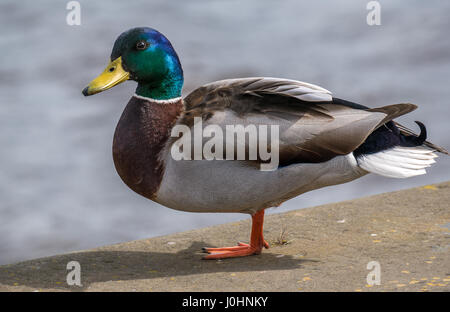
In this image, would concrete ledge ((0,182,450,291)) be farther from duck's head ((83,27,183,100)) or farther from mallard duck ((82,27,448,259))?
duck's head ((83,27,183,100))

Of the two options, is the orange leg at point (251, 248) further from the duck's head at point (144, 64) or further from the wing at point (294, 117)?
the duck's head at point (144, 64)

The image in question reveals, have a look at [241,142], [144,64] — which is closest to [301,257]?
[241,142]

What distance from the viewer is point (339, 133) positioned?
4.36 m

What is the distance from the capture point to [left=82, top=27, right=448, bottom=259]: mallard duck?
14.0 feet

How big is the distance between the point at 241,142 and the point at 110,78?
0.87 meters

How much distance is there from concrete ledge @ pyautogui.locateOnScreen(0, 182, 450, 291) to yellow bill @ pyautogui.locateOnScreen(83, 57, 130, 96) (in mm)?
1027

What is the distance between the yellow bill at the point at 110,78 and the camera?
4.38 metres

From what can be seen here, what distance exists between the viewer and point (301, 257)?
14.7 feet

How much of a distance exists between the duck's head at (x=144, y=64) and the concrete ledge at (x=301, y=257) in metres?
1.00

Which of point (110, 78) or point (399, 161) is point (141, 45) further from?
point (399, 161)

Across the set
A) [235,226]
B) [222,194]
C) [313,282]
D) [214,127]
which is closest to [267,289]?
[313,282]

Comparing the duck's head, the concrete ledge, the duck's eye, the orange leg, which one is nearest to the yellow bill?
the duck's head

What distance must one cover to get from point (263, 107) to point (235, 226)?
117 centimetres

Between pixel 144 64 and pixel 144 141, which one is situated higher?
pixel 144 64
